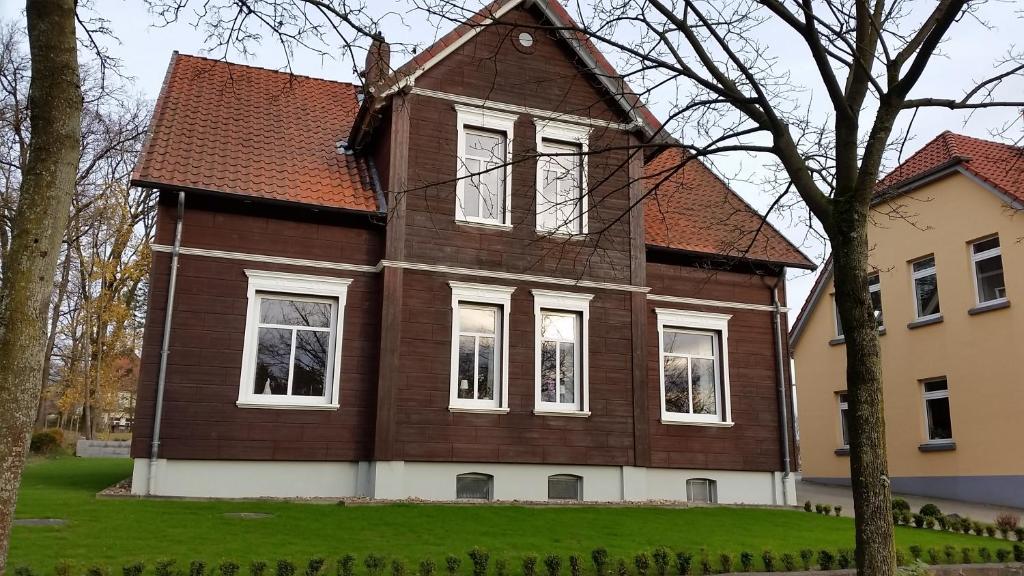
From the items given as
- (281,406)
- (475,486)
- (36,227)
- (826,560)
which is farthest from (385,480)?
(36,227)

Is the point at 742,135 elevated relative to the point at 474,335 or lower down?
elevated

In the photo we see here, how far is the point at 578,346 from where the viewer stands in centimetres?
1603

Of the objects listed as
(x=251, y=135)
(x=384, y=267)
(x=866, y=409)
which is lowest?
(x=866, y=409)

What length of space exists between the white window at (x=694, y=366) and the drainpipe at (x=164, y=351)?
362 inches

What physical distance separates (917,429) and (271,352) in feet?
52.8

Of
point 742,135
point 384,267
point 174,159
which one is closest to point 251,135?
point 174,159

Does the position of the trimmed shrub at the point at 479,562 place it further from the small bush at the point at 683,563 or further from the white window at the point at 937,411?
the white window at the point at 937,411

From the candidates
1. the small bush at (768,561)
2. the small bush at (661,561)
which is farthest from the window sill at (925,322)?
the small bush at (661,561)

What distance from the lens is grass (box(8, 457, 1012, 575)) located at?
8.52m

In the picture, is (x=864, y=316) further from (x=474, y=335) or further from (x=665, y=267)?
(x=665, y=267)

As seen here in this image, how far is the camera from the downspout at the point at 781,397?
56.7ft

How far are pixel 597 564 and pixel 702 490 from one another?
28.9 feet

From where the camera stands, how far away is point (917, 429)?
21.0 meters

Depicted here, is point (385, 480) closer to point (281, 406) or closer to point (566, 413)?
point (281, 406)
